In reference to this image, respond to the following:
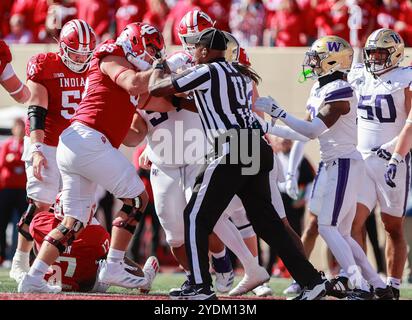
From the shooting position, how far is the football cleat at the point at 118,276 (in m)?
7.02

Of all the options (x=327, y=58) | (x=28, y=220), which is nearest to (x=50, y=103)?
(x=28, y=220)

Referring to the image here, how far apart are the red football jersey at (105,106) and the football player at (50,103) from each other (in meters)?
0.67

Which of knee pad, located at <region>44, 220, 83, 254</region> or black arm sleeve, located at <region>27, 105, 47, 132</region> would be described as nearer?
knee pad, located at <region>44, 220, 83, 254</region>

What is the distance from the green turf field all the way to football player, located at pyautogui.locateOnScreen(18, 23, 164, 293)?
0.47m

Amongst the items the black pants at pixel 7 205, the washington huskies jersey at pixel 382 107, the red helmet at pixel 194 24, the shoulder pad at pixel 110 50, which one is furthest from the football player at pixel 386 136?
the black pants at pixel 7 205

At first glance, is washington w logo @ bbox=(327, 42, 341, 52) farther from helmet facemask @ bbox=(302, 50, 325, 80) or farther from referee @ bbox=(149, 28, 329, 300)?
referee @ bbox=(149, 28, 329, 300)

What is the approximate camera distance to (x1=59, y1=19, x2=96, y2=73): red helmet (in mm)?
7652

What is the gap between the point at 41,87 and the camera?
7.73 m

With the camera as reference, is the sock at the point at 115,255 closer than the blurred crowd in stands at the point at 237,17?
Yes

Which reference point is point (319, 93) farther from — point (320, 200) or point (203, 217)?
point (203, 217)

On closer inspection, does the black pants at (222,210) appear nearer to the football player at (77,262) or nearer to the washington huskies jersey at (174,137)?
the washington huskies jersey at (174,137)

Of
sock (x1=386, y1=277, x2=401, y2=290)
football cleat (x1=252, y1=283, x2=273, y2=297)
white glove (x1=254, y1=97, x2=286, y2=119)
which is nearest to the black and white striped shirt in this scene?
white glove (x1=254, y1=97, x2=286, y2=119)

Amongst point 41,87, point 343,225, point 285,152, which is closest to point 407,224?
point 285,152

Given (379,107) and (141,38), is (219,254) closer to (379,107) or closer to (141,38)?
(379,107)
